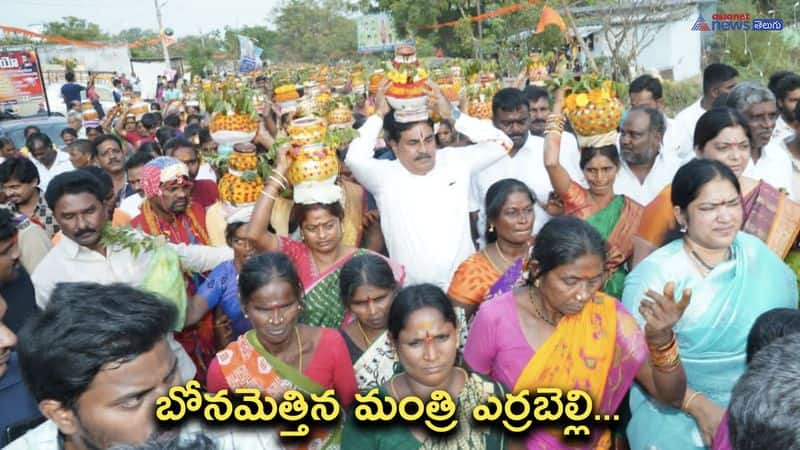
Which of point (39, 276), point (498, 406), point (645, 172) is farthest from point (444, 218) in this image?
point (39, 276)

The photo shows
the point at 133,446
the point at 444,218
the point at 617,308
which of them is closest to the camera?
the point at 133,446

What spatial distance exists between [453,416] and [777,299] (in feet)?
4.95

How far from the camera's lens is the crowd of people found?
6.20ft

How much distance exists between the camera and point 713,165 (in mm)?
2867

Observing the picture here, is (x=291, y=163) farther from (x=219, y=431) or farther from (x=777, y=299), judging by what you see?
(x=777, y=299)

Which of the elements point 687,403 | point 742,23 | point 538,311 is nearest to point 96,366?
point 538,311

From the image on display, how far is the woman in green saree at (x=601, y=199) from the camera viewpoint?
147 inches

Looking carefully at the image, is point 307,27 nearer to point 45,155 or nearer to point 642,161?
point 45,155

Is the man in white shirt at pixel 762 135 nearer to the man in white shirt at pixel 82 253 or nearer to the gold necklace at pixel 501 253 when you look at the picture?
the gold necklace at pixel 501 253

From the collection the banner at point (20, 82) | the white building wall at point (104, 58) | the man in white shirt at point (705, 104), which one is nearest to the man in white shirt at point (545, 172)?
the man in white shirt at point (705, 104)

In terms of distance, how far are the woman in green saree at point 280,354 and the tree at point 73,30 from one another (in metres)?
53.0

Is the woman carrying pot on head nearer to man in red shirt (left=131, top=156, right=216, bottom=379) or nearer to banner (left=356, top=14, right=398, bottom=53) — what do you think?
man in red shirt (left=131, top=156, right=216, bottom=379)

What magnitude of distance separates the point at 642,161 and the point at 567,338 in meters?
1.99

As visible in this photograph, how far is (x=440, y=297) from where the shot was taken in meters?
2.57
